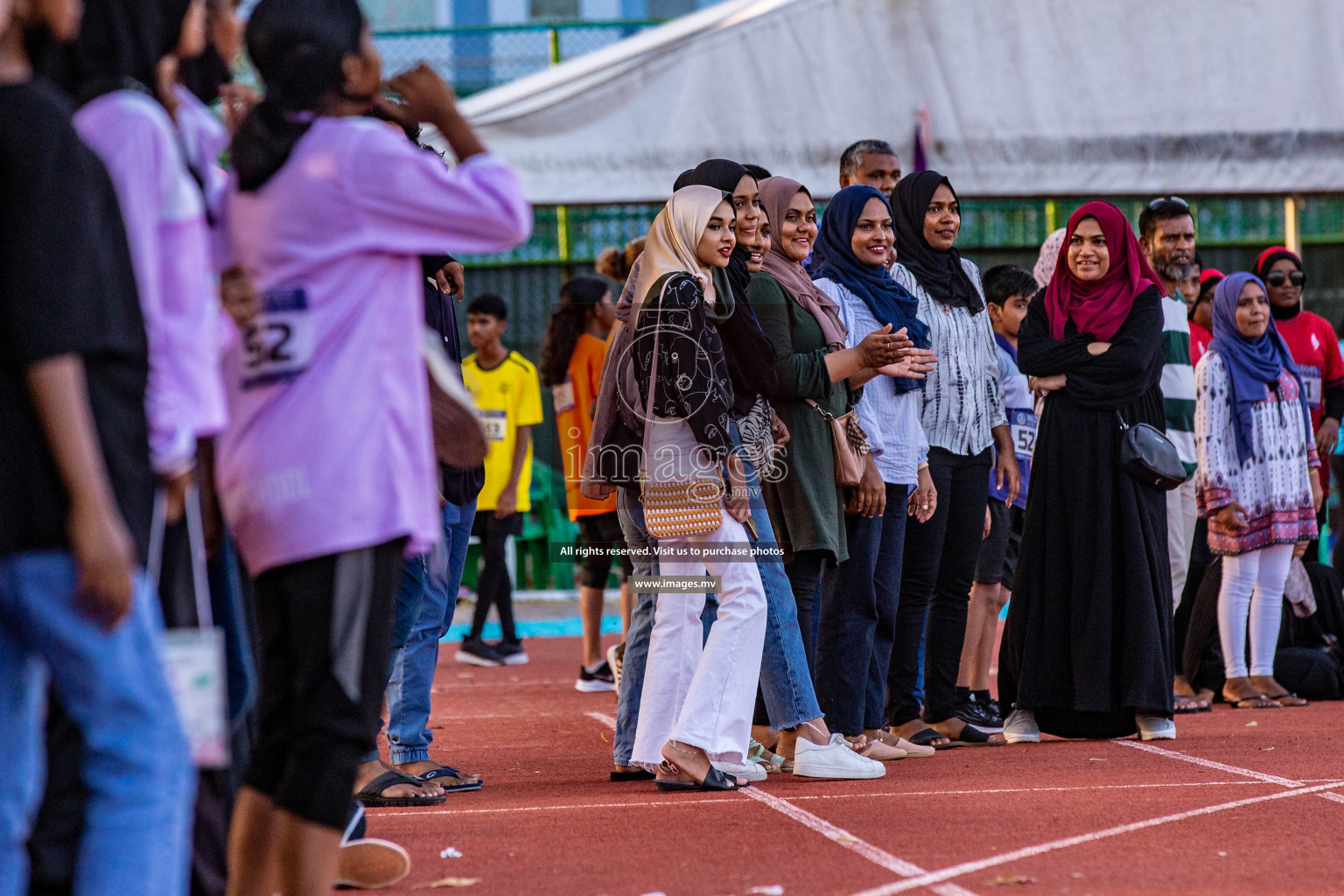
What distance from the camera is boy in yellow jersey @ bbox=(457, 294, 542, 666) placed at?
10.6 metres

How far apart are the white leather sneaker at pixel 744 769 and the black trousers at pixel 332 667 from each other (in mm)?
2669

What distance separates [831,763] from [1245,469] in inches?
152

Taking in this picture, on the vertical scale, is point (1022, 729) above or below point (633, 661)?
below

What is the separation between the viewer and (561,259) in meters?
15.2

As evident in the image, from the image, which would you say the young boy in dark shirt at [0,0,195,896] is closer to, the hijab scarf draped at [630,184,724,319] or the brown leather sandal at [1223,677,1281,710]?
the hijab scarf draped at [630,184,724,319]

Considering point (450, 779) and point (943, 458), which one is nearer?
point (450, 779)

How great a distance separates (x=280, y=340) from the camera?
313 cm

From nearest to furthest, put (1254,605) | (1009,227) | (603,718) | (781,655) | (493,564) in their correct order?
(781,655) → (603,718) → (1254,605) → (493,564) → (1009,227)

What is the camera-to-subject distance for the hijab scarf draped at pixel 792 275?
644 centimetres

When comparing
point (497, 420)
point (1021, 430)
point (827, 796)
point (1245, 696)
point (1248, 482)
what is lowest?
point (1245, 696)

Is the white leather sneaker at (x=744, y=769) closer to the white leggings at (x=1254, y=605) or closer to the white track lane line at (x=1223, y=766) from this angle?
the white track lane line at (x=1223, y=766)

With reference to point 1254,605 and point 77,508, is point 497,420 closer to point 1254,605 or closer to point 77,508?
point 1254,605

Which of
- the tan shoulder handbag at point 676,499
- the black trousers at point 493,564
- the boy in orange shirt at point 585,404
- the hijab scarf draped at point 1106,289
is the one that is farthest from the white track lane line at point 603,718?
the hijab scarf draped at point 1106,289

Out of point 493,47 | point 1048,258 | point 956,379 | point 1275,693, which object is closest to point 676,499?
point 956,379
